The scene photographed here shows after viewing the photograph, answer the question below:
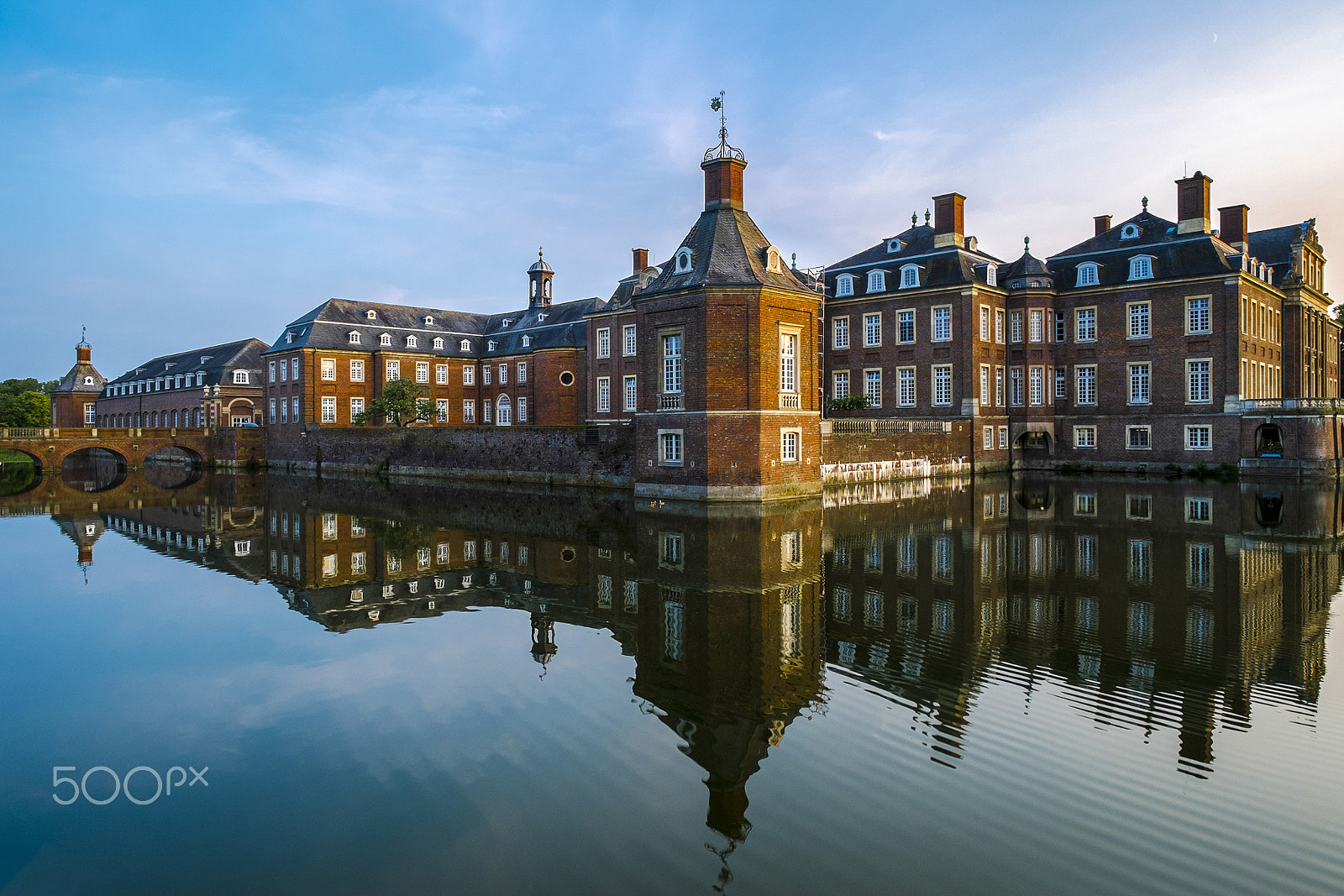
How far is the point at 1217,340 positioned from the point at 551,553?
32.9 meters

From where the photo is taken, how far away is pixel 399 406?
4512 cm

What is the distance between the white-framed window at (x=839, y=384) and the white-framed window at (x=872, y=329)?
2.05 metres

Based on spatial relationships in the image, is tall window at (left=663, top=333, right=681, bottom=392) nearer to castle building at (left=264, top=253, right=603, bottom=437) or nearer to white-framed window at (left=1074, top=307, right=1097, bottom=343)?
castle building at (left=264, top=253, right=603, bottom=437)

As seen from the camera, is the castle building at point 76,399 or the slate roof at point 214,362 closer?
the slate roof at point 214,362

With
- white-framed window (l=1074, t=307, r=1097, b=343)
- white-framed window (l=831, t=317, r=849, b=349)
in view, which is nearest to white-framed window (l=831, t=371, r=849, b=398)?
white-framed window (l=831, t=317, r=849, b=349)

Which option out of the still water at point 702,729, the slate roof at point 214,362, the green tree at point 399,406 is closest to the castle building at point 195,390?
the slate roof at point 214,362

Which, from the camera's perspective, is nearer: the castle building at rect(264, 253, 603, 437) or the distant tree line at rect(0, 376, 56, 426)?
the castle building at rect(264, 253, 603, 437)

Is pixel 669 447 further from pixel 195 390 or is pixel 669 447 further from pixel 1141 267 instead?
pixel 195 390

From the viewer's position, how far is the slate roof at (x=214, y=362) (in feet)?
195

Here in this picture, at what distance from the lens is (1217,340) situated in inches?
1372

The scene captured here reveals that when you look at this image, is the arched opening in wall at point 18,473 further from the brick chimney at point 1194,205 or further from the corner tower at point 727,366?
the brick chimney at point 1194,205

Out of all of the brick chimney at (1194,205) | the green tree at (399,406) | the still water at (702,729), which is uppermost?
the brick chimney at (1194,205)

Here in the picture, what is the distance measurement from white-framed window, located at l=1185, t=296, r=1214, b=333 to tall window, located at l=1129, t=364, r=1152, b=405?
7.99ft

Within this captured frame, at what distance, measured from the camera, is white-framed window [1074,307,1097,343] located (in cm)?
3859
